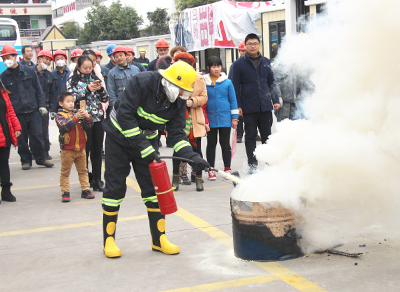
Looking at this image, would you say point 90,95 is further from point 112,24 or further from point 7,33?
point 112,24

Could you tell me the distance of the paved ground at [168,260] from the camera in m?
3.61

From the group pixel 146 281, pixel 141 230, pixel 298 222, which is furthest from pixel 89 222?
pixel 298 222

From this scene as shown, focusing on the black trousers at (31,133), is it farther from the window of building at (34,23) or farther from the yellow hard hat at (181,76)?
the window of building at (34,23)

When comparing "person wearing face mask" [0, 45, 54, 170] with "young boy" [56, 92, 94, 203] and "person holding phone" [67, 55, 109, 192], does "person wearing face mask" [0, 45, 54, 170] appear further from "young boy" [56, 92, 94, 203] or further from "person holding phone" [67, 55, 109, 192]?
"young boy" [56, 92, 94, 203]

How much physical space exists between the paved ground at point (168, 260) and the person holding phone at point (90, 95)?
106cm

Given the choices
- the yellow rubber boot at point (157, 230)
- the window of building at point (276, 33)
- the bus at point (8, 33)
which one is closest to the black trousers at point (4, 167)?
the yellow rubber boot at point (157, 230)

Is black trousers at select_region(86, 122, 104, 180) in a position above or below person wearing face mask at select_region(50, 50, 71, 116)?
below

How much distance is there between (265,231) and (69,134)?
351cm

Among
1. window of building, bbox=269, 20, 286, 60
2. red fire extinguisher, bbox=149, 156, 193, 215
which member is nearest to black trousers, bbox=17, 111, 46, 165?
red fire extinguisher, bbox=149, 156, 193, 215

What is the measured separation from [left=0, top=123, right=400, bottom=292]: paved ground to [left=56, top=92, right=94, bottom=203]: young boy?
0.59m

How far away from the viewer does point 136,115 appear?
4.26 m

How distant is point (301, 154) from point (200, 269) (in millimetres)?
1300

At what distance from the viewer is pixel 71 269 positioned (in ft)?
13.4

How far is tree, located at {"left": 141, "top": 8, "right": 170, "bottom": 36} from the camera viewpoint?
40000 millimetres
